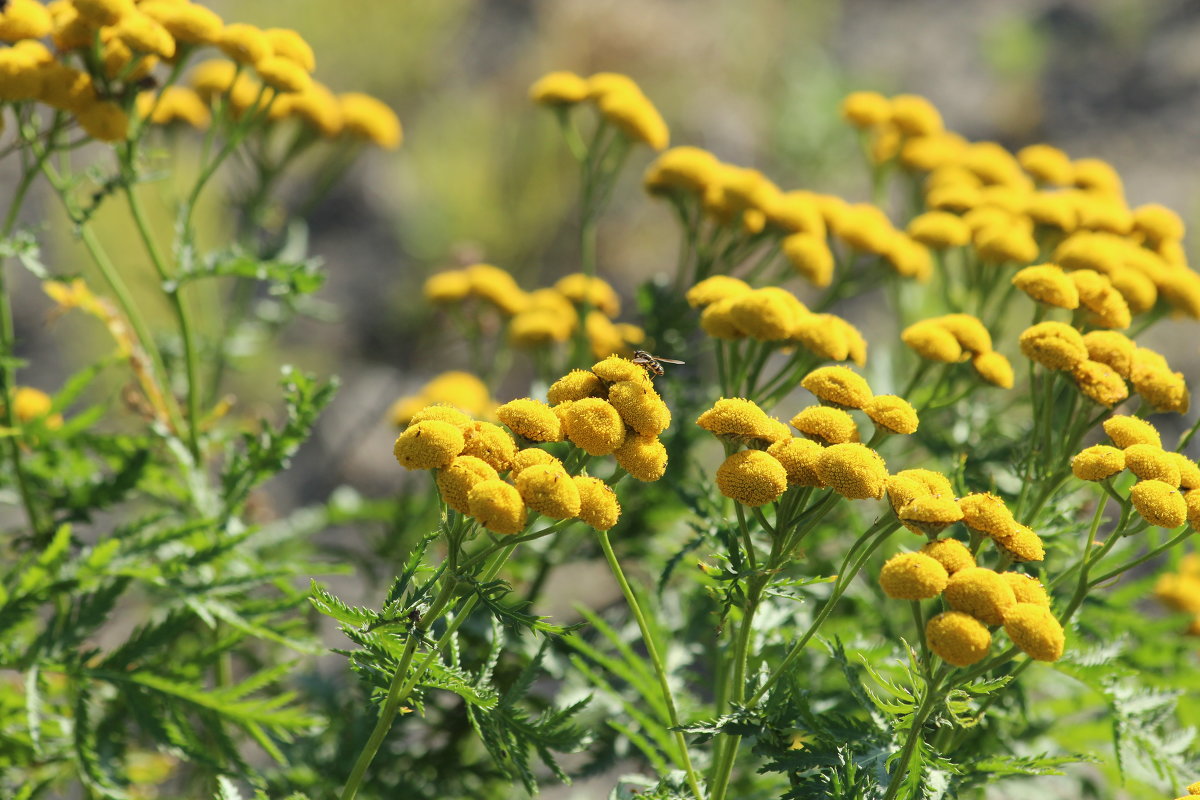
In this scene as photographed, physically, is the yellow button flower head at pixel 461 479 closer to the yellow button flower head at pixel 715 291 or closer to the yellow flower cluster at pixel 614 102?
the yellow button flower head at pixel 715 291

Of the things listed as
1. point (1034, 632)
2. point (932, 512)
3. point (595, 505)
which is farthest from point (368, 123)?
point (1034, 632)

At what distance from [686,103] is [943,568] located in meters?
8.72

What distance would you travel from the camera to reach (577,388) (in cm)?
188

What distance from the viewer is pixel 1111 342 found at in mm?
2293

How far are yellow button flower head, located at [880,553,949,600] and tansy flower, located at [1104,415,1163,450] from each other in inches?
23.6

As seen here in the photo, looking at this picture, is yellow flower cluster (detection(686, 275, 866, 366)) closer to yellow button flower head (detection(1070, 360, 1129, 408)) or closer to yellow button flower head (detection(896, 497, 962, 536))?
yellow button flower head (detection(1070, 360, 1129, 408))

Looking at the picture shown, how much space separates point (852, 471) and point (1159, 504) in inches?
21.5

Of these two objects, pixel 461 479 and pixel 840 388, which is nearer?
pixel 461 479

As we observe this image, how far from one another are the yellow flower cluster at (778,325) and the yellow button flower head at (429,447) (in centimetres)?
82

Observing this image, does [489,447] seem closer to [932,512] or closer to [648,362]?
[648,362]

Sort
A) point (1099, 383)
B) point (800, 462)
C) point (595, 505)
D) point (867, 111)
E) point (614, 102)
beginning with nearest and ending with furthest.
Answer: point (595, 505)
point (800, 462)
point (1099, 383)
point (614, 102)
point (867, 111)

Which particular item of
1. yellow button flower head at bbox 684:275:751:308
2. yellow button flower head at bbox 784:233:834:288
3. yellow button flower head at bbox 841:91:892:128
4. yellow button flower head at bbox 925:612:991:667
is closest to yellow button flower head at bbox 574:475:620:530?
yellow button flower head at bbox 925:612:991:667

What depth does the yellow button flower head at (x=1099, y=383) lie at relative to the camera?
2.20 metres

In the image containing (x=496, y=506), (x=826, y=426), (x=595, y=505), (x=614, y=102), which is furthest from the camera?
(x=614, y=102)
